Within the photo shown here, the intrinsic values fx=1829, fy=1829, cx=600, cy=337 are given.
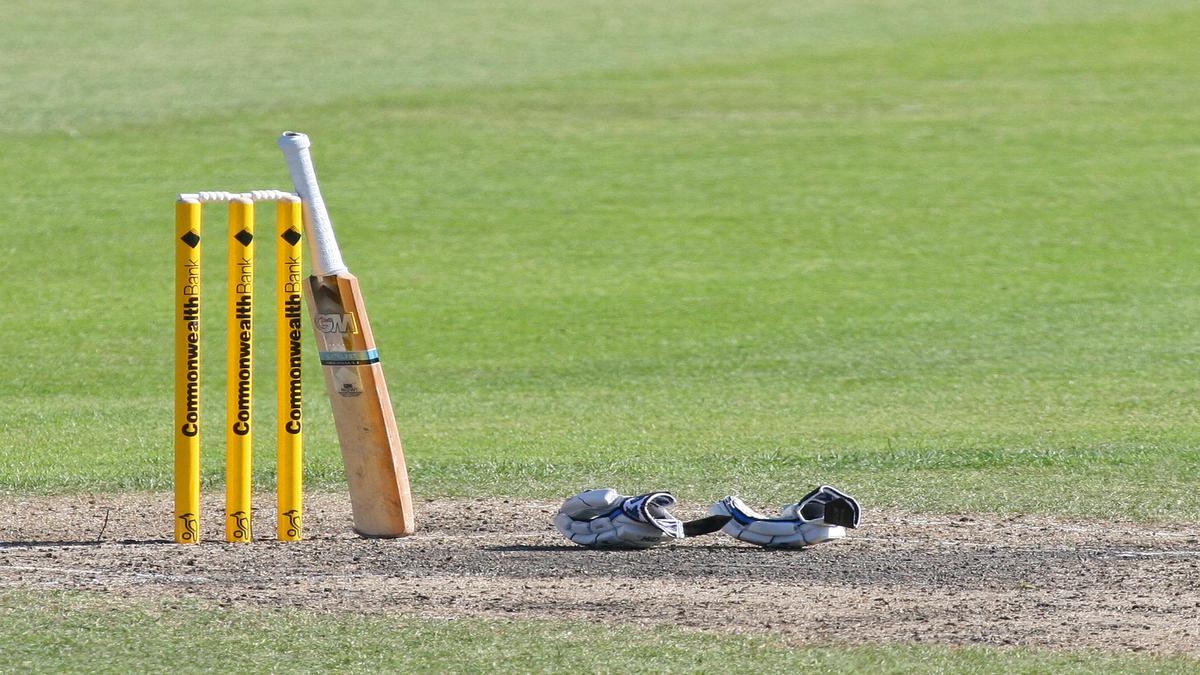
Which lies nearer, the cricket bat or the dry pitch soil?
the dry pitch soil

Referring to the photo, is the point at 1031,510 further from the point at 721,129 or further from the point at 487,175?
the point at 721,129

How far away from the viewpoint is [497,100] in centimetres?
2456

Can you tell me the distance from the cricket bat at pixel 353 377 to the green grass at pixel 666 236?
1.26 metres

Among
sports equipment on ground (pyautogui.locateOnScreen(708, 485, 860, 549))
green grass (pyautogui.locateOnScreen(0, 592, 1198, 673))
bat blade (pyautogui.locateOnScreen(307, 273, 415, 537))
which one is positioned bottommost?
green grass (pyautogui.locateOnScreen(0, 592, 1198, 673))

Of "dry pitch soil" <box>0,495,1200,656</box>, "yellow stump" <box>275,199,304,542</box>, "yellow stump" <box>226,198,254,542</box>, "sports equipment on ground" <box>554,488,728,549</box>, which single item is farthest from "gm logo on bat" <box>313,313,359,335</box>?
"sports equipment on ground" <box>554,488,728,549</box>

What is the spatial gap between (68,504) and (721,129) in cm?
1579

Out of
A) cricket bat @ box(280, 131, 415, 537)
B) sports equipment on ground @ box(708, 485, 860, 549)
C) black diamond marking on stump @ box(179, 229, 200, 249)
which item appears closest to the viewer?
black diamond marking on stump @ box(179, 229, 200, 249)

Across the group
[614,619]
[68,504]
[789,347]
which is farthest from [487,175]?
[614,619]

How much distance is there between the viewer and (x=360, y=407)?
6648mm

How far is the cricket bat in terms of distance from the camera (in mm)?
6488

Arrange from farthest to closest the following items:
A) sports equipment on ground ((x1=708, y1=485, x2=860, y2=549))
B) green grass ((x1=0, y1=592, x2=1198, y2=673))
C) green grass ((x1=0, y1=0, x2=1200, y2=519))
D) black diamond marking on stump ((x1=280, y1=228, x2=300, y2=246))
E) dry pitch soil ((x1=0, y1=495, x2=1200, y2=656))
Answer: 1. green grass ((x1=0, y1=0, x2=1200, y2=519))
2. sports equipment on ground ((x1=708, y1=485, x2=860, y2=549))
3. black diamond marking on stump ((x1=280, y1=228, x2=300, y2=246))
4. dry pitch soil ((x1=0, y1=495, x2=1200, y2=656))
5. green grass ((x1=0, y1=592, x2=1198, y2=673))

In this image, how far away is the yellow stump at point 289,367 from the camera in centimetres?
636

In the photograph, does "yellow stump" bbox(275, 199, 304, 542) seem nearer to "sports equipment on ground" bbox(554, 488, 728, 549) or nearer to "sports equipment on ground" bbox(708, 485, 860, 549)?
"sports equipment on ground" bbox(554, 488, 728, 549)

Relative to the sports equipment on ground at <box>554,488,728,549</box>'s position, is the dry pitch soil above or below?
below
